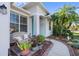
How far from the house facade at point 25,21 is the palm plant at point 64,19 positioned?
0.67 ft

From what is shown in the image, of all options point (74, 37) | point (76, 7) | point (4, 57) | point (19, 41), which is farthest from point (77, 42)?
point (4, 57)

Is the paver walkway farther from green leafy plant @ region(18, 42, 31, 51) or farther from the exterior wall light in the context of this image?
the exterior wall light

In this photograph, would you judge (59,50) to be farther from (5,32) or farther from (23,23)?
(5,32)

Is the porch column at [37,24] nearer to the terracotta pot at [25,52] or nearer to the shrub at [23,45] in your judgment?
the shrub at [23,45]

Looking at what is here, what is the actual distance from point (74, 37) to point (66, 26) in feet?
1.28

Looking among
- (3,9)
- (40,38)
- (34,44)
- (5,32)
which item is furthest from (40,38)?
(3,9)

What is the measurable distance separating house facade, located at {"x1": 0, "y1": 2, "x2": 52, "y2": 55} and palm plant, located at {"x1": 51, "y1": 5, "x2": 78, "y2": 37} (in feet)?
0.67

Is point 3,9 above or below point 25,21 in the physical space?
above

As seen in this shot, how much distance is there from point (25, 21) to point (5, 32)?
73 cm

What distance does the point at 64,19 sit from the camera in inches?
247

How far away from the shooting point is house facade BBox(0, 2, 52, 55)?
6.16 metres

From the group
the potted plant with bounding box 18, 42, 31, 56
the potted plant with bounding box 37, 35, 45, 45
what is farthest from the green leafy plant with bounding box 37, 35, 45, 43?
the potted plant with bounding box 18, 42, 31, 56

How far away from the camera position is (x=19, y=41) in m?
6.21

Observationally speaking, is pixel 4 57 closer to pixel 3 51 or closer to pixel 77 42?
pixel 3 51
